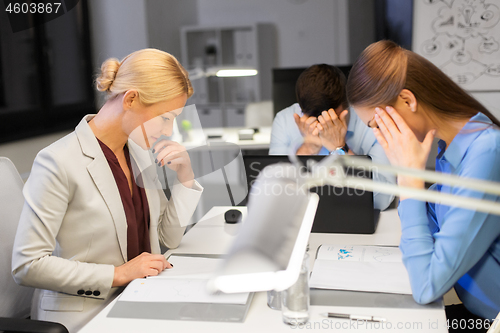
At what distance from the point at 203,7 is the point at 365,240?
15.6 ft

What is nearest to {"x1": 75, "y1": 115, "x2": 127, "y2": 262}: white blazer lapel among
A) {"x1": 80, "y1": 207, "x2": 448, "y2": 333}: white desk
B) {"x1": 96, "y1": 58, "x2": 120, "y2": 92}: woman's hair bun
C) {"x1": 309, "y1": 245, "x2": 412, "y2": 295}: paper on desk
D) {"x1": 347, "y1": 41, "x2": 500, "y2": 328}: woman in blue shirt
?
{"x1": 96, "y1": 58, "x2": 120, "y2": 92}: woman's hair bun

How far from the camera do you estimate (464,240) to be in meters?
0.90

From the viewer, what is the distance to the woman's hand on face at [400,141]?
3.14 feet

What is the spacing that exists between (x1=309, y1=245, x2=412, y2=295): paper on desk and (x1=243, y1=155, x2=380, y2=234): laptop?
167 millimetres

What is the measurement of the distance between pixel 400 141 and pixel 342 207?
1.64 feet

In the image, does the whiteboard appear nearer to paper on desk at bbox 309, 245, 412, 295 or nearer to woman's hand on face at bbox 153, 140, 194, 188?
paper on desk at bbox 309, 245, 412, 295

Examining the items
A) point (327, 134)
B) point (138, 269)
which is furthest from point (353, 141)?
point (138, 269)

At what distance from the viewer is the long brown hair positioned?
981mm

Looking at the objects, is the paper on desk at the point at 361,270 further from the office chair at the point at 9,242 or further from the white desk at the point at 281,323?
the office chair at the point at 9,242

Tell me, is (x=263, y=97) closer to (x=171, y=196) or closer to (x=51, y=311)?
(x=171, y=196)

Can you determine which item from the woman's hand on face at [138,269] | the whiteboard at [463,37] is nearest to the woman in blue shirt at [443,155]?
the woman's hand on face at [138,269]

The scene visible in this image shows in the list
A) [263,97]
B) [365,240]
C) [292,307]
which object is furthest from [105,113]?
[263,97]

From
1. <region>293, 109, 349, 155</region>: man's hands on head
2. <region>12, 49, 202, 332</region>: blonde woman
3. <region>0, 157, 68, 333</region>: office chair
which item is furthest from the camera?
<region>293, 109, 349, 155</region>: man's hands on head

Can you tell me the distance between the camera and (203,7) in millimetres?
5508
